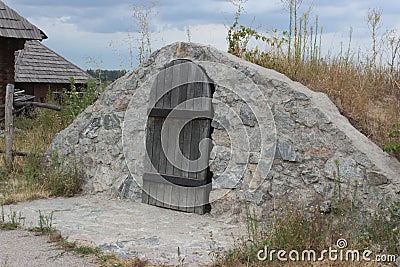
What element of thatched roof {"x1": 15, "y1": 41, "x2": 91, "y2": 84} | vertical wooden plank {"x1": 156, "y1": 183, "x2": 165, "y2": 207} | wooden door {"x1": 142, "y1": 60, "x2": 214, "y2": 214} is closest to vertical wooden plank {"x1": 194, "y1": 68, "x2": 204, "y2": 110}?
wooden door {"x1": 142, "y1": 60, "x2": 214, "y2": 214}

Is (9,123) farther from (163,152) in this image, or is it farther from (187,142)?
(187,142)

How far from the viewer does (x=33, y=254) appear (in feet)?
17.1

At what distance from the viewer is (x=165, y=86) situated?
23.3 feet

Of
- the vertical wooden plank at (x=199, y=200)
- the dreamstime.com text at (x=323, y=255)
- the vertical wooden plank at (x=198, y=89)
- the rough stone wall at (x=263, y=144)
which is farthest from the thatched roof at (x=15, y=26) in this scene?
the dreamstime.com text at (x=323, y=255)

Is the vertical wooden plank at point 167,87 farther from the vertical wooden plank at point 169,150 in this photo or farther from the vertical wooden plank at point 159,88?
the vertical wooden plank at point 169,150

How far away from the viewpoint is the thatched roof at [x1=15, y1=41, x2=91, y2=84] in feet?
54.9

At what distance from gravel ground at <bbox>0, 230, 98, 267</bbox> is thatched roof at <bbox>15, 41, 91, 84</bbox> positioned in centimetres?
1142

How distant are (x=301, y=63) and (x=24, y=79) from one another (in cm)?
1070

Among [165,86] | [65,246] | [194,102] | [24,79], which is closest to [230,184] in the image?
[194,102]

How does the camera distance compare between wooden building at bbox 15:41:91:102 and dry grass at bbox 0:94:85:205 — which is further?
wooden building at bbox 15:41:91:102

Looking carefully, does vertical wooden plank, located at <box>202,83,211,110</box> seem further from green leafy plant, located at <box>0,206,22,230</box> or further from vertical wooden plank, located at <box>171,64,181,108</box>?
green leafy plant, located at <box>0,206,22,230</box>

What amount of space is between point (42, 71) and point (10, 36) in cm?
554

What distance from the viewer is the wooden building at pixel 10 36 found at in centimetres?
1219

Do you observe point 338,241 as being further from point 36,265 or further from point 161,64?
point 161,64
